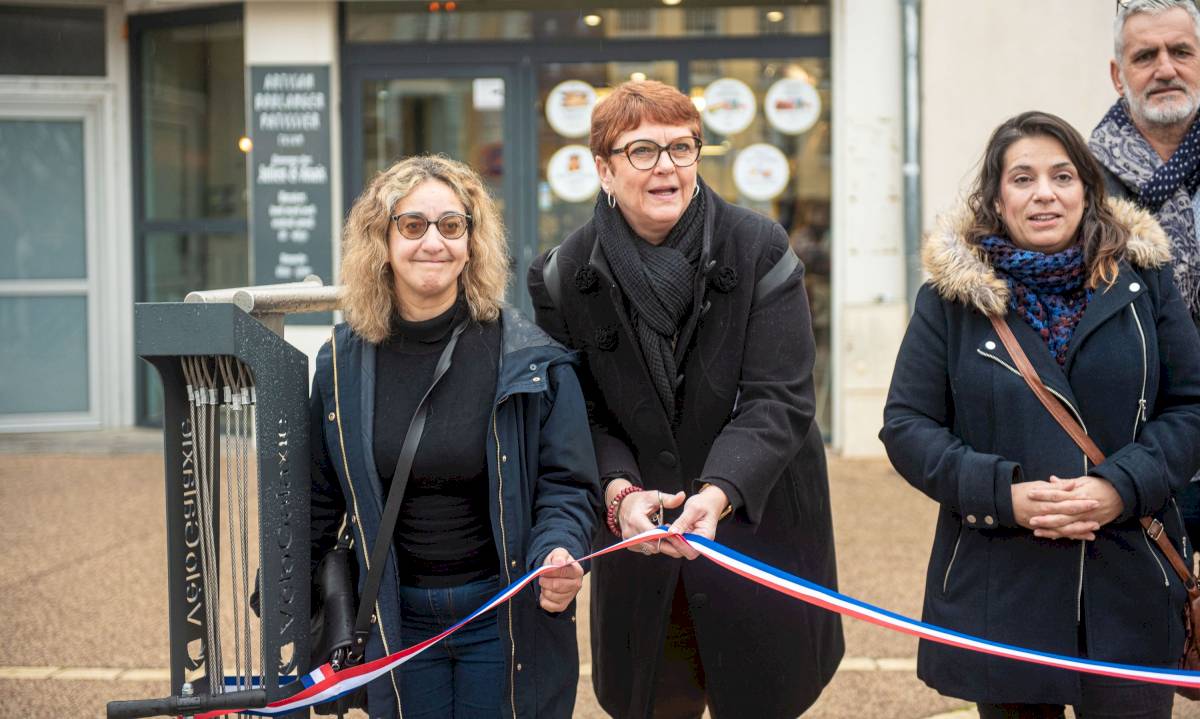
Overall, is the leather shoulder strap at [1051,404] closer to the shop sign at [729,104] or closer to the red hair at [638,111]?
the red hair at [638,111]

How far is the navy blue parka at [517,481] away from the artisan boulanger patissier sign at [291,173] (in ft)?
21.4

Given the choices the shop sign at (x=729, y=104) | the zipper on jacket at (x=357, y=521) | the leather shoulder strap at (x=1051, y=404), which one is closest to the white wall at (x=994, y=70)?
the shop sign at (x=729, y=104)

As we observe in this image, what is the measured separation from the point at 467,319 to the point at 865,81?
658cm

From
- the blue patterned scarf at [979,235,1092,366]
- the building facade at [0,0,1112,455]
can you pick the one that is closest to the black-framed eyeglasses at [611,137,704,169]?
the blue patterned scarf at [979,235,1092,366]

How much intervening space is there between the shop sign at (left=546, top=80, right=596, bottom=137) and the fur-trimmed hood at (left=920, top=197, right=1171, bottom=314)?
6563mm

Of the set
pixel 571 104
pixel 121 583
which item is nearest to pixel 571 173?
pixel 571 104

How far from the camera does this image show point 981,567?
10.3 feet

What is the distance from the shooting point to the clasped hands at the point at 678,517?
3121mm

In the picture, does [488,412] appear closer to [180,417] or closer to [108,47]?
[180,417]

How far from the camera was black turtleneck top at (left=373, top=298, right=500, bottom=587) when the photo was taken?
123 inches

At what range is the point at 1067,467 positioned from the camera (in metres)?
3.05

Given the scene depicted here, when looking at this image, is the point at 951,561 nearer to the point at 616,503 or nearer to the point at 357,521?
the point at 616,503

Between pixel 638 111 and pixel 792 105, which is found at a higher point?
pixel 792 105

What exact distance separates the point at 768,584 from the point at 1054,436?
0.76 m
